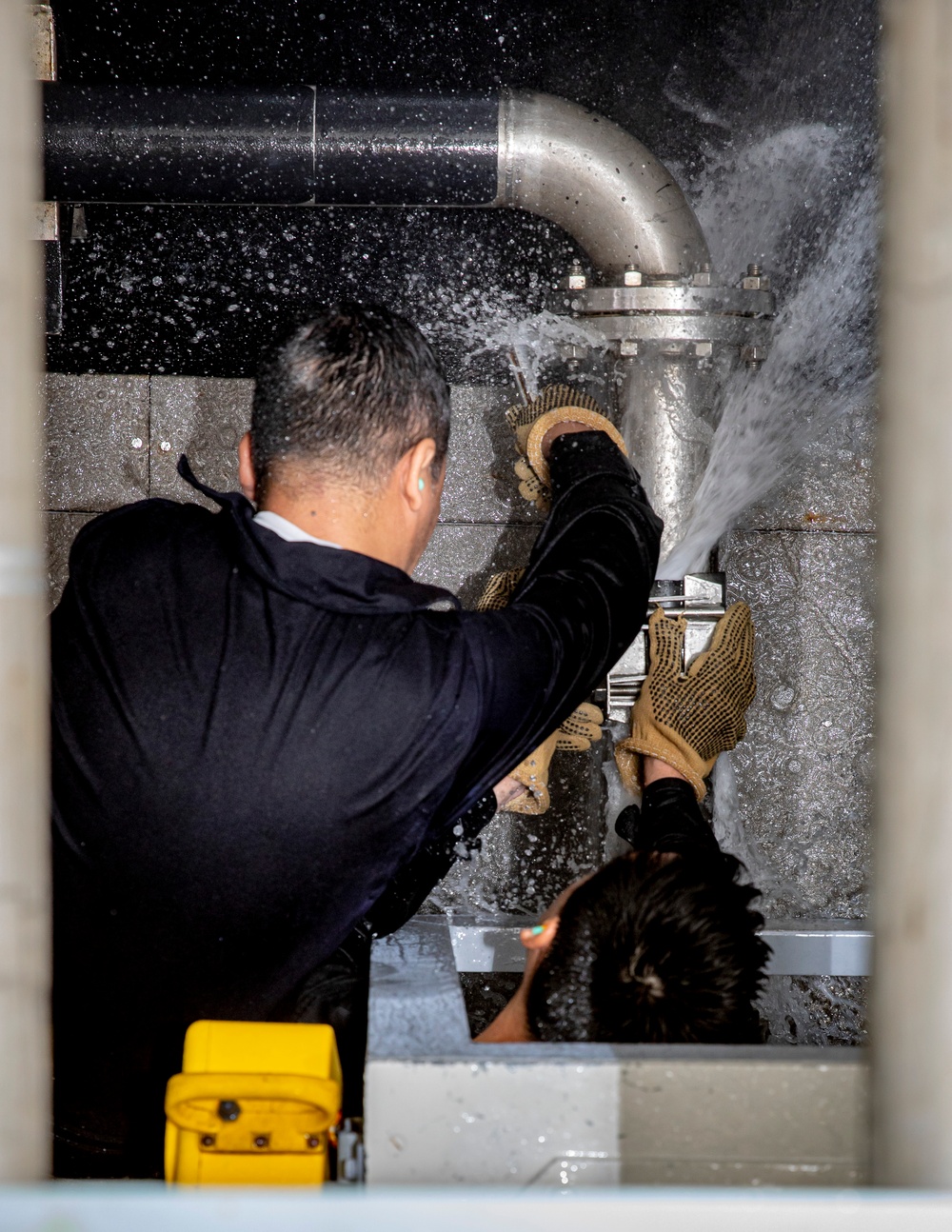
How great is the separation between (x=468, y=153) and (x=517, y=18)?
38cm

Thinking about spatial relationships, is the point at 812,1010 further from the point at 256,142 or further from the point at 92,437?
the point at 256,142

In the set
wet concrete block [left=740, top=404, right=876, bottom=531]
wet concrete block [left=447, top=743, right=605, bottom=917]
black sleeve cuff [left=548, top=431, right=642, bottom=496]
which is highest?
wet concrete block [left=740, top=404, right=876, bottom=531]

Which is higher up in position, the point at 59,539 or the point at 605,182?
the point at 605,182

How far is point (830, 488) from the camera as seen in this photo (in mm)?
2576

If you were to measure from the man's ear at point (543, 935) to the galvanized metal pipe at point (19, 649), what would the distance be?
94 cm

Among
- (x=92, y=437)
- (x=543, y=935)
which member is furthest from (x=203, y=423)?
(x=543, y=935)

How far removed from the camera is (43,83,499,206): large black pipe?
202 cm

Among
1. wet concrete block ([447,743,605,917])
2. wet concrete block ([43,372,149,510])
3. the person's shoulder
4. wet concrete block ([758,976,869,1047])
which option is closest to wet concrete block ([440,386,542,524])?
wet concrete block ([447,743,605,917])

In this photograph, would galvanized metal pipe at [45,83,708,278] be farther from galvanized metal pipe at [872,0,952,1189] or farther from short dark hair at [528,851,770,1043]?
galvanized metal pipe at [872,0,952,1189]

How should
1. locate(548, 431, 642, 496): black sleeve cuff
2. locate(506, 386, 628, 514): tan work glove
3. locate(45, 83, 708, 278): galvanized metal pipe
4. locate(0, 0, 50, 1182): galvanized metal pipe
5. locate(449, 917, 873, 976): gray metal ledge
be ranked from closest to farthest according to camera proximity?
locate(0, 0, 50, 1182): galvanized metal pipe → locate(548, 431, 642, 496): black sleeve cuff → locate(506, 386, 628, 514): tan work glove → locate(45, 83, 708, 278): galvanized metal pipe → locate(449, 917, 873, 976): gray metal ledge

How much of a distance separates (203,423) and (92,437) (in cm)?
24

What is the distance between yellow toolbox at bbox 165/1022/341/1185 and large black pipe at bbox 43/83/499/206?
1.53 meters

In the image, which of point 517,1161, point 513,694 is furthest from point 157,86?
point 517,1161

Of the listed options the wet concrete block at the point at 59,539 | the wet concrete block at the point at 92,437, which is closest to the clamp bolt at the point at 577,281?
the wet concrete block at the point at 92,437
